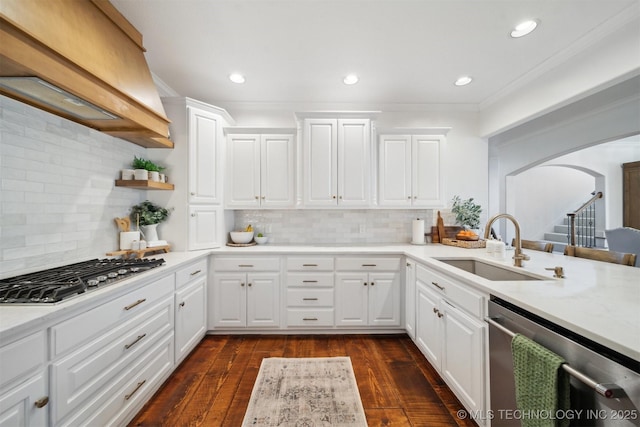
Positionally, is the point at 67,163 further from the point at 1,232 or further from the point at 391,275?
the point at 391,275

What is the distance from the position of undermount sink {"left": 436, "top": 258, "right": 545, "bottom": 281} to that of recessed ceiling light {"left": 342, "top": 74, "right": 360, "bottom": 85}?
6.60 feet

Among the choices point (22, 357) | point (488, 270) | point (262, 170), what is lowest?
point (22, 357)

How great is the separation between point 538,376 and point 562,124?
4685mm

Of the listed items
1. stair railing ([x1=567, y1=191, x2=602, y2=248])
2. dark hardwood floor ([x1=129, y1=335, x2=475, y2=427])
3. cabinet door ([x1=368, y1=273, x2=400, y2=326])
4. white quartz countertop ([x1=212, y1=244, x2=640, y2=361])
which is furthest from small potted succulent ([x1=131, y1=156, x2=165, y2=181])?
stair railing ([x1=567, y1=191, x2=602, y2=248])

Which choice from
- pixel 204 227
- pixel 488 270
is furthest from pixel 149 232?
pixel 488 270

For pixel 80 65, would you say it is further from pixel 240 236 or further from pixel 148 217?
pixel 240 236

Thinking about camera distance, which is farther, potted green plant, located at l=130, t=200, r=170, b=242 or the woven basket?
the woven basket

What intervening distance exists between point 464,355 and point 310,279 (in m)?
1.55

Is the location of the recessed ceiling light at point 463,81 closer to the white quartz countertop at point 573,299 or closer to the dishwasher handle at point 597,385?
the white quartz countertop at point 573,299

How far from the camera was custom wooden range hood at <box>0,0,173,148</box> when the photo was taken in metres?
1.16

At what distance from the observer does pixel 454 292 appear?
1723 millimetres

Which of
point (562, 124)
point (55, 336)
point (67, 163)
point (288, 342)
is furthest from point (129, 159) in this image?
point (562, 124)

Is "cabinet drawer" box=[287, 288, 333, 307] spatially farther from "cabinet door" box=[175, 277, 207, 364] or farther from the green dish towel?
the green dish towel

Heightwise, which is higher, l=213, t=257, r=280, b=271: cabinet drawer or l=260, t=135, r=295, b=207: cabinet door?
l=260, t=135, r=295, b=207: cabinet door
